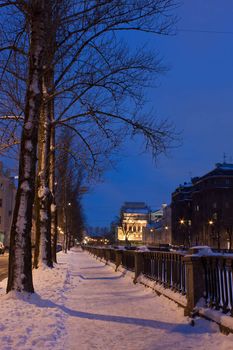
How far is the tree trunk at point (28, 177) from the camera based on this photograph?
11.0 metres

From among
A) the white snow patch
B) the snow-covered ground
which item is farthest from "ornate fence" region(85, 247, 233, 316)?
the white snow patch

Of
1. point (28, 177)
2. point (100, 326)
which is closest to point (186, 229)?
point (28, 177)

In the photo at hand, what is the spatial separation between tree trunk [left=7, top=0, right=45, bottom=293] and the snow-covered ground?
60 centimetres

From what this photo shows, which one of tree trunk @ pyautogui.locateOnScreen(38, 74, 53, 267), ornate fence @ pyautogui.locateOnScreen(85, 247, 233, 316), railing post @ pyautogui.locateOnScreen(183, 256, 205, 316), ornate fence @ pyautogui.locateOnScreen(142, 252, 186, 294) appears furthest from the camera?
tree trunk @ pyautogui.locateOnScreen(38, 74, 53, 267)

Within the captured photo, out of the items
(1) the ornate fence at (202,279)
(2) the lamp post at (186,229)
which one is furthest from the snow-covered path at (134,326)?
(2) the lamp post at (186,229)

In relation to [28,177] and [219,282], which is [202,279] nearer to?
[219,282]

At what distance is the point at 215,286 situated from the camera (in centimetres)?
857

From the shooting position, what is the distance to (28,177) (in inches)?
449

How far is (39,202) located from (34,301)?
11.2 metres

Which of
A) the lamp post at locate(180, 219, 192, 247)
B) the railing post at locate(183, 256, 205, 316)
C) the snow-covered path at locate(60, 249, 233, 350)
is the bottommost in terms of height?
the snow-covered path at locate(60, 249, 233, 350)

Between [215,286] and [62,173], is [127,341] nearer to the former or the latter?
[215,286]

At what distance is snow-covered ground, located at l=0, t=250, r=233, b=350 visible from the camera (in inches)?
280

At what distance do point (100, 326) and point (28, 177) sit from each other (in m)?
4.17

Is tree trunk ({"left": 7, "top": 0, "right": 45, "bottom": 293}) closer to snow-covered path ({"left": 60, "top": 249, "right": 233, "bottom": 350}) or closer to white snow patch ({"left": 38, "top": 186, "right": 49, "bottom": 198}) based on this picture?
snow-covered path ({"left": 60, "top": 249, "right": 233, "bottom": 350})
